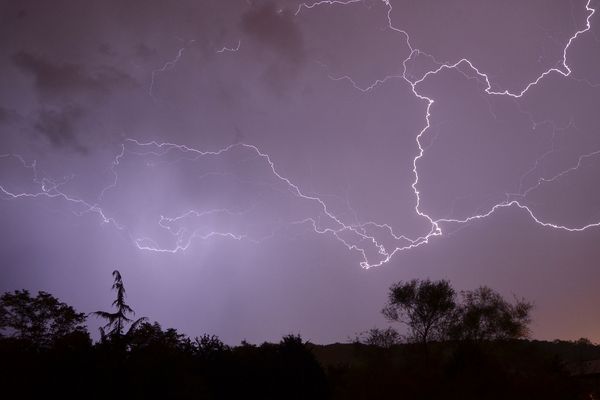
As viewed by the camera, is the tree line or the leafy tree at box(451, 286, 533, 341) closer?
the tree line

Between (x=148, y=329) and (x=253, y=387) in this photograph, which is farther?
(x=148, y=329)

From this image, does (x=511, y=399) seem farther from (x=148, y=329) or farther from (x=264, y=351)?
(x=148, y=329)

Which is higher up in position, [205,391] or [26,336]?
[26,336]

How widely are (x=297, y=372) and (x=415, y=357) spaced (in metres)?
17.4

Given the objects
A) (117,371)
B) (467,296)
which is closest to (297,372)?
(117,371)

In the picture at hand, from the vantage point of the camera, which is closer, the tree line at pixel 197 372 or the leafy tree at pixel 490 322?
the tree line at pixel 197 372

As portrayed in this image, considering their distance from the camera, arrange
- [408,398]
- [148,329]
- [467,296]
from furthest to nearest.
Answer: [467,296]
[148,329]
[408,398]

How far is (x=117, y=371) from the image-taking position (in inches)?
521

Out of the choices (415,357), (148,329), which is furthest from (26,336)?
(415,357)

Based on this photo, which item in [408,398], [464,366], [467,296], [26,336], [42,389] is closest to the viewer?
[42,389]

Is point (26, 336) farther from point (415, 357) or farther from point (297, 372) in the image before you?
point (415, 357)

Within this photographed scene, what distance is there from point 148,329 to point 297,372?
633 inches

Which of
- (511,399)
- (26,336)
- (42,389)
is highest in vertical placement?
(26,336)

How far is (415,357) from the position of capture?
31484mm
